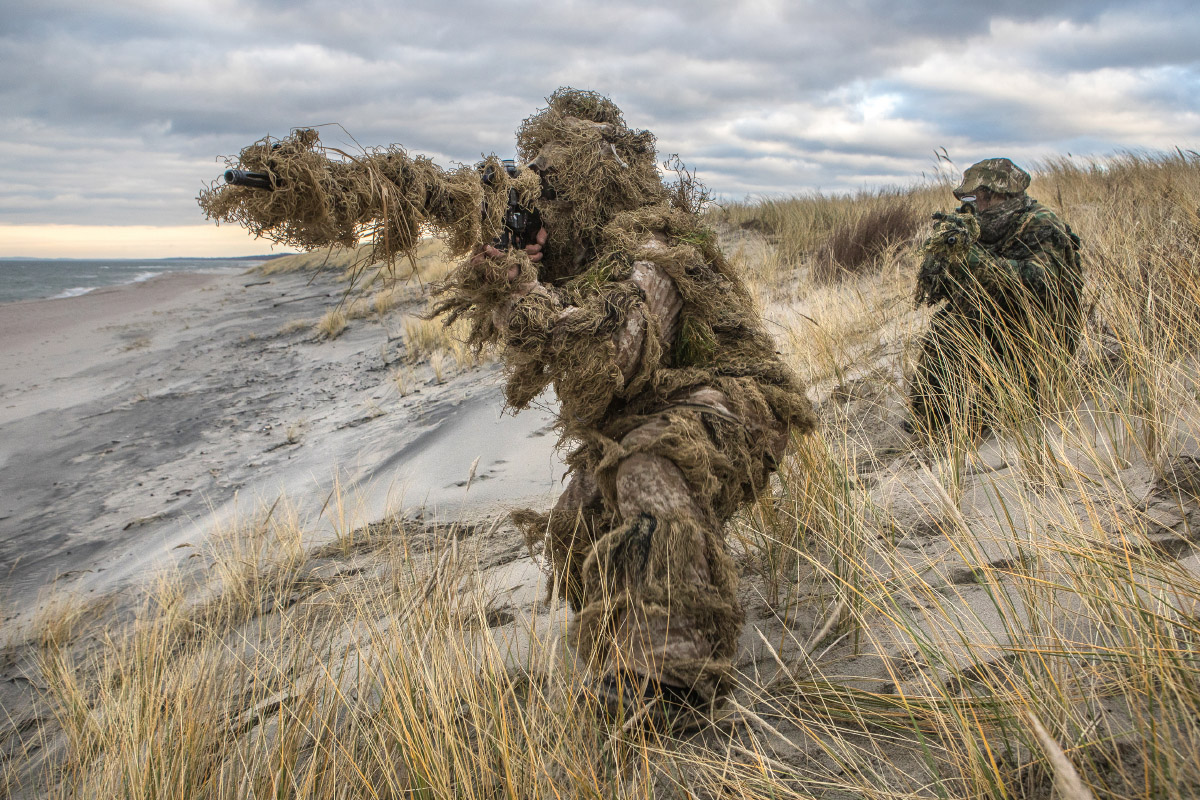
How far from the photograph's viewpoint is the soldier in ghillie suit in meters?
3.28

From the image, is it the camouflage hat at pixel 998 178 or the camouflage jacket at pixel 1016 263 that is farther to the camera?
the camouflage hat at pixel 998 178

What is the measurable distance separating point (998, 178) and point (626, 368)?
2598mm

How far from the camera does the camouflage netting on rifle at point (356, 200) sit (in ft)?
5.51

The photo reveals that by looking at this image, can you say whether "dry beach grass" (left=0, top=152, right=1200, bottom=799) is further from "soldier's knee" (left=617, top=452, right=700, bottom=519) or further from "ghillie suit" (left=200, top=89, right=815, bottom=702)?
"soldier's knee" (left=617, top=452, right=700, bottom=519)

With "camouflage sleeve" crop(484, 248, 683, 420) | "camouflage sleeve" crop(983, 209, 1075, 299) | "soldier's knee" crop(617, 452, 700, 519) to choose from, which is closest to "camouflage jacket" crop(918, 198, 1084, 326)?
"camouflage sleeve" crop(983, 209, 1075, 299)

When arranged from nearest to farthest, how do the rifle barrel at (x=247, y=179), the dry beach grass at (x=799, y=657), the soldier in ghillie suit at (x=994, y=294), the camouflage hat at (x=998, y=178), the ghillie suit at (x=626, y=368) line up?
1. the dry beach grass at (x=799, y=657)
2. the rifle barrel at (x=247, y=179)
3. the ghillie suit at (x=626, y=368)
4. the soldier in ghillie suit at (x=994, y=294)
5. the camouflage hat at (x=998, y=178)

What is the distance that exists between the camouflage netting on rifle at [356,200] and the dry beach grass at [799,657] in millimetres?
937

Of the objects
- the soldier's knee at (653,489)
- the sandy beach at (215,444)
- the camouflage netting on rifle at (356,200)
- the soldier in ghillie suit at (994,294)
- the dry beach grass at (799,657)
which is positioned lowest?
the sandy beach at (215,444)

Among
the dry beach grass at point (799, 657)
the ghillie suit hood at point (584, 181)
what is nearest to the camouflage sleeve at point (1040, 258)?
the dry beach grass at point (799, 657)

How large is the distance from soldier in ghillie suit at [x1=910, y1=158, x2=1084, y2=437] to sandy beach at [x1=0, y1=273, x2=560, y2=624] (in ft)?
7.24

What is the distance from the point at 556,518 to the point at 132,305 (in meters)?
24.8

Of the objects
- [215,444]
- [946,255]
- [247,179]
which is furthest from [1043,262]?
[215,444]

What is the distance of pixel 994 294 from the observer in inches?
139

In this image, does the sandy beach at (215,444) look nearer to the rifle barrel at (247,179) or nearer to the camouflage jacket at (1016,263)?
the rifle barrel at (247,179)
